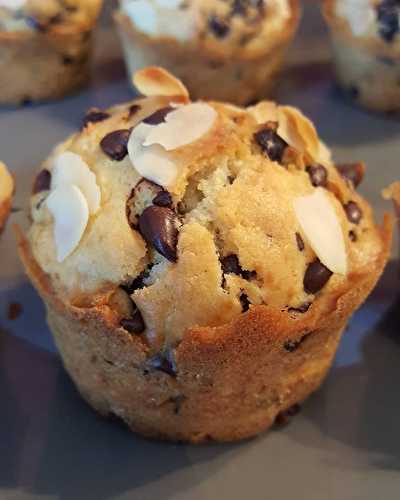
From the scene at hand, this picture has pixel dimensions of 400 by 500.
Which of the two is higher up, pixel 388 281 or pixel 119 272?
pixel 119 272

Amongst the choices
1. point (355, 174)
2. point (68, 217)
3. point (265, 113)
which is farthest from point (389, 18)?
point (68, 217)

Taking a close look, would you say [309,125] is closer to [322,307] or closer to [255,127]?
[255,127]

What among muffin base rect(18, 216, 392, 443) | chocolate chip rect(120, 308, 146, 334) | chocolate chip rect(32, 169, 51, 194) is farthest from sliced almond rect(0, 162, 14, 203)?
chocolate chip rect(120, 308, 146, 334)

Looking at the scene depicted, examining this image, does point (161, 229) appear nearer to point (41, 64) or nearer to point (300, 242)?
point (300, 242)

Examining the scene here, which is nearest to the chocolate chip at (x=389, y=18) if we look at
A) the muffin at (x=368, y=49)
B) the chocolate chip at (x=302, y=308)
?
the muffin at (x=368, y=49)

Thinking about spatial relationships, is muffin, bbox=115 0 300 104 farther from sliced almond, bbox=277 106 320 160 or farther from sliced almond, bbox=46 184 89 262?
sliced almond, bbox=46 184 89 262

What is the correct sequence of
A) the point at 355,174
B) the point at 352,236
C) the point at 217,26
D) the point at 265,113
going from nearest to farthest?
1. the point at 352,236
2. the point at 265,113
3. the point at 355,174
4. the point at 217,26

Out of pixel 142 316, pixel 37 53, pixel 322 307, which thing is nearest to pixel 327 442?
pixel 322 307

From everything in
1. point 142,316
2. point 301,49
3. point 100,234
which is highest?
point 100,234

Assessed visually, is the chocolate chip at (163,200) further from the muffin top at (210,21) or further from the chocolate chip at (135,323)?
the muffin top at (210,21)
